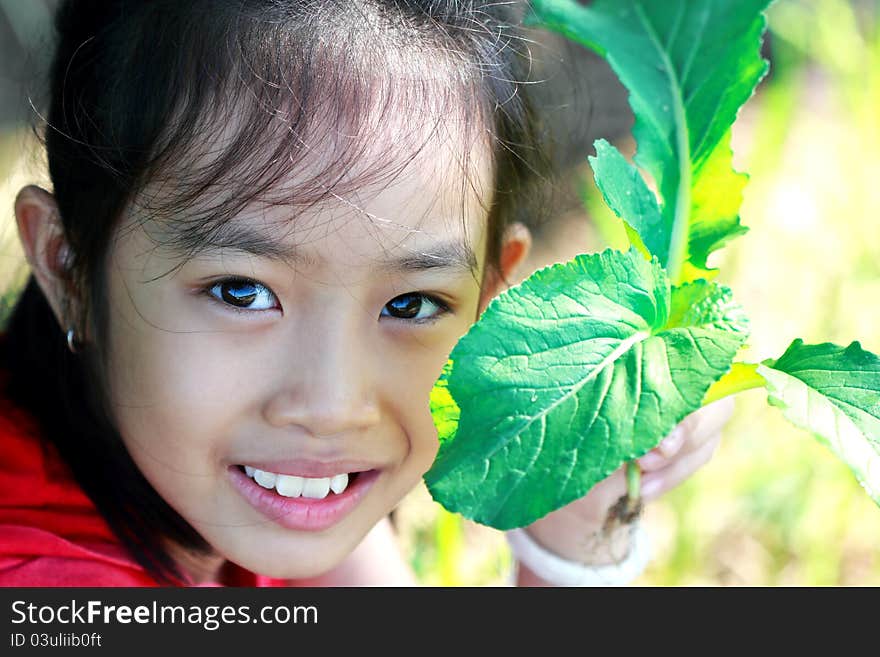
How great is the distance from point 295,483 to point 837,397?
482 millimetres

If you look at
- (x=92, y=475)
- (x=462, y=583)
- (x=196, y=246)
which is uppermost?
(x=196, y=246)

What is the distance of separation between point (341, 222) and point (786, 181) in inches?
57.7

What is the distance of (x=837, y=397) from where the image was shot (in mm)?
707

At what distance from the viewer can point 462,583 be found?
5.11 feet

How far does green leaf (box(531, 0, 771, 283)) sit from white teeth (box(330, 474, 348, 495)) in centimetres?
36

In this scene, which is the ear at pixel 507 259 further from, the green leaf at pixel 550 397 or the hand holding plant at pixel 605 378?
the green leaf at pixel 550 397

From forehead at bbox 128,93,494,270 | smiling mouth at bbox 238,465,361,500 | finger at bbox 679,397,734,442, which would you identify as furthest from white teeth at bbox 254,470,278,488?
finger at bbox 679,397,734,442

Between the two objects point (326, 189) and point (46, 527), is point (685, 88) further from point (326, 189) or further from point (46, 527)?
point (46, 527)

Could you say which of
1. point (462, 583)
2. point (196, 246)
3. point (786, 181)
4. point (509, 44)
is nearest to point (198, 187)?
point (196, 246)

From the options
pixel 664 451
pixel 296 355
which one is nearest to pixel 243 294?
pixel 296 355

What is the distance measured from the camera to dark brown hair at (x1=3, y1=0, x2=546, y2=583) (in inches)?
32.1

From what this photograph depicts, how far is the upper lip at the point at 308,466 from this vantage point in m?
0.90

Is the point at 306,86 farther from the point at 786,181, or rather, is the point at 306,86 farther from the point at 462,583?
the point at 786,181

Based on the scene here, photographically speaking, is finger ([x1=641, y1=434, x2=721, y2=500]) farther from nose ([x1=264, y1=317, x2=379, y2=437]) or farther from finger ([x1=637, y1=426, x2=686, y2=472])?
nose ([x1=264, y1=317, x2=379, y2=437])
